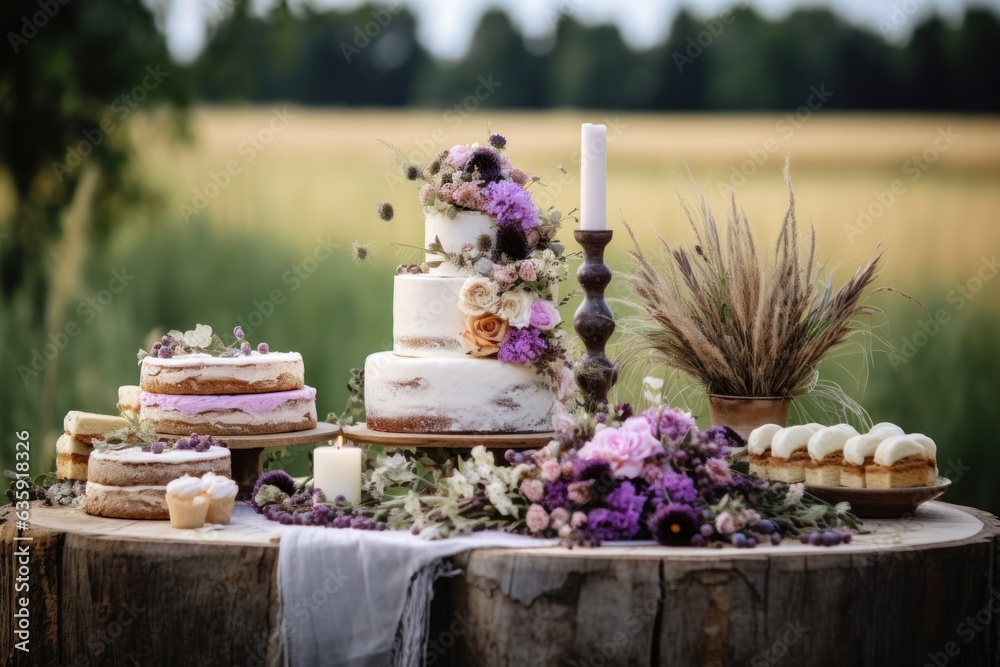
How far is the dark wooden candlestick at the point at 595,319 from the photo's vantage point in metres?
3.75

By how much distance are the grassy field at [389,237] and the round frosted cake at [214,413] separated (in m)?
1.84

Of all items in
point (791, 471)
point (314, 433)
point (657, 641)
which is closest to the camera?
point (657, 641)

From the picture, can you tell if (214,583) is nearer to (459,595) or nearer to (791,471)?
(459,595)

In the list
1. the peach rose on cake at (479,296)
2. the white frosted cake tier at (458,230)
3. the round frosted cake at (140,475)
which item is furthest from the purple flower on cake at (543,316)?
the round frosted cake at (140,475)

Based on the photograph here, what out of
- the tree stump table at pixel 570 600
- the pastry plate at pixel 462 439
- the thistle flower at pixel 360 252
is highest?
the thistle flower at pixel 360 252

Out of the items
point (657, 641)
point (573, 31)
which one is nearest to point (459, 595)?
point (657, 641)

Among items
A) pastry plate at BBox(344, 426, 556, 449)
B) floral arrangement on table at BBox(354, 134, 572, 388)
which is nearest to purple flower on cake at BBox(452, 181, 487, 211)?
floral arrangement on table at BBox(354, 134, 572, 388)

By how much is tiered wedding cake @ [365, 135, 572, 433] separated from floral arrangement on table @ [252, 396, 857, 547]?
375mm

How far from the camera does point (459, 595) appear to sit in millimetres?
3100

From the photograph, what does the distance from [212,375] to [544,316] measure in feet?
3.41

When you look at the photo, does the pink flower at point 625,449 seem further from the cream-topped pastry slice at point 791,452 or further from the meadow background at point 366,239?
the meadow background at point 366,239

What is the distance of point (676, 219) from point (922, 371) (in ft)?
4.44

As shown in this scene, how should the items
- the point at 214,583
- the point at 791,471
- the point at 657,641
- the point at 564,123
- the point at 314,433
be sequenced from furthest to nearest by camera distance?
1. the point at 564,123
2. the point at 314,433
3. the point at 791,471
4. the point at 214,583
5. the point at 657,641

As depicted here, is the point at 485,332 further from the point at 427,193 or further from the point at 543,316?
the point at 427,193
